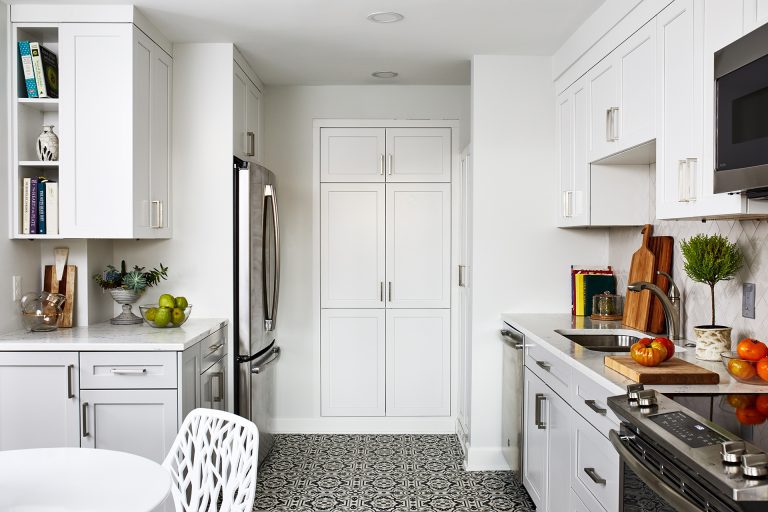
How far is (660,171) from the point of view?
248 centimetres

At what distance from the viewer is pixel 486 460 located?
157 inches

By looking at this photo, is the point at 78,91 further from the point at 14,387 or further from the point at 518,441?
the point at 518,441

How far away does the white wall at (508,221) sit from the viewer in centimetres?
400

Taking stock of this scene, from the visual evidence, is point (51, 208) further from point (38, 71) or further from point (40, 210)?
point (38, 71)

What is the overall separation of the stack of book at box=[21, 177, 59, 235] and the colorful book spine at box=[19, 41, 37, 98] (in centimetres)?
44

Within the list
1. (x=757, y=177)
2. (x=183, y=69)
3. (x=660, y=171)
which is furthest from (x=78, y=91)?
(x=757, y=177)

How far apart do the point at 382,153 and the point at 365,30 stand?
135 centimetres

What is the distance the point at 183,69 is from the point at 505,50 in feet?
6.23

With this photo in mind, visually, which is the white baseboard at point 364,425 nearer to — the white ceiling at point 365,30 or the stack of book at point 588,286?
the stack of book at point 588,286

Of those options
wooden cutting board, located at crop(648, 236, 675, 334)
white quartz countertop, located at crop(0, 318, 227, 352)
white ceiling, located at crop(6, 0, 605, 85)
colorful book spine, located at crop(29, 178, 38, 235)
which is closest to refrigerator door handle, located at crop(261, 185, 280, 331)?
white quartz countertop, located at crop(0, 318, 227, 352)

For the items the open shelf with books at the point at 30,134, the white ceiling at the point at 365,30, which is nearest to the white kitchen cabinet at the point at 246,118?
the white ceiling at the point at 365,30

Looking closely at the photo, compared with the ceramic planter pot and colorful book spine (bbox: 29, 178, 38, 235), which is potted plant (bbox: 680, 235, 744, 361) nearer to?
the ceramic planter pot

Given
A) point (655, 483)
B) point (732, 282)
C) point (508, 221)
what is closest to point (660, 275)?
point (732, 282)

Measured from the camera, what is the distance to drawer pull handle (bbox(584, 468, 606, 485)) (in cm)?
222
